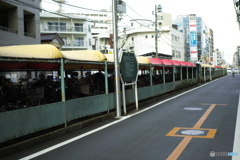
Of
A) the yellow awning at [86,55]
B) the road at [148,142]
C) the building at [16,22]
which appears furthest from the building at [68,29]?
the road at [148,142]

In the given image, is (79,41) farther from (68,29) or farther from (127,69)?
(127,69)

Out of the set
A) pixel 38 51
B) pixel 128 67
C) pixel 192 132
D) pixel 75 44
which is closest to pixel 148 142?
pixel 192 132

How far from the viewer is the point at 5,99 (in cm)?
863

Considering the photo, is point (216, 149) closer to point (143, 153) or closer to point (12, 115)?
point (143, 153)

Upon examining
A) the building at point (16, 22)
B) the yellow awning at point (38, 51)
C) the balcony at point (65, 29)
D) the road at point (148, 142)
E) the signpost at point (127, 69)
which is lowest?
the road at point (148, 142)

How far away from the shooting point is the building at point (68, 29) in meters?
46.3

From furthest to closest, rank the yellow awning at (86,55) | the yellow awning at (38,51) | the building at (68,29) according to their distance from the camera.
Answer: the building at (68,29) → the yellow awning at (86,55) → the yellow awning at (38,51)

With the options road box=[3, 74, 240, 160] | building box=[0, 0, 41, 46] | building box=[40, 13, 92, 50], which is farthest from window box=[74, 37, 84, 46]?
road box=[3, 74, 240, 160]

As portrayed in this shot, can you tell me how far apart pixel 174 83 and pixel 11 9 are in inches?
580

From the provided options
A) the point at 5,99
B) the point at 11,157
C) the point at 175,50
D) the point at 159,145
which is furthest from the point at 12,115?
the point at 175,50

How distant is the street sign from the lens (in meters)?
11.4

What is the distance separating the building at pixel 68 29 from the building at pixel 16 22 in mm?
21501

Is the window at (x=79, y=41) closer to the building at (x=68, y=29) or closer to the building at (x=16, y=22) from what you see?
the building at (x=68, y=29)

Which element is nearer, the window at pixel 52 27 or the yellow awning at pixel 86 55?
the yellow awning at pixel 86 55
